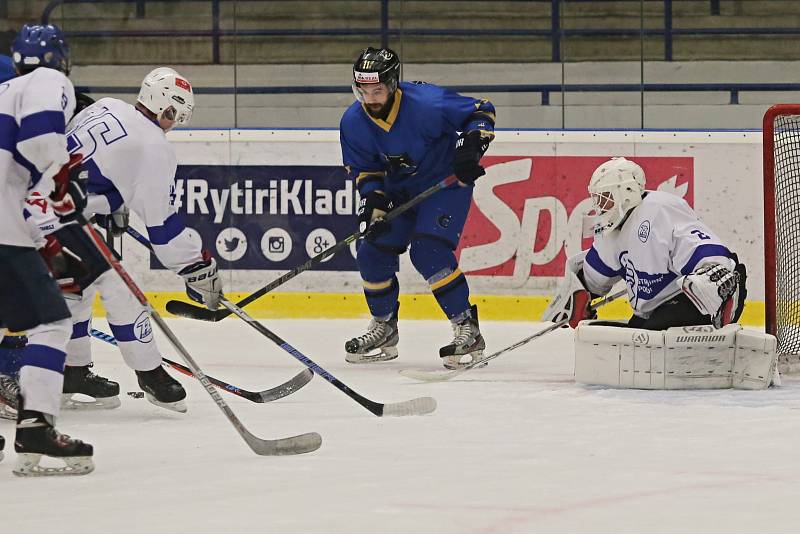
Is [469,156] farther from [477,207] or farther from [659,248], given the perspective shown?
[477,207]

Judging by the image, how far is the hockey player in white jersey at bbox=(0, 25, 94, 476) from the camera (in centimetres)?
293

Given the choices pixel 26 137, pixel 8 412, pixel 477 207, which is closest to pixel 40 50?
pixel 26 137

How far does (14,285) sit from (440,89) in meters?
2.45

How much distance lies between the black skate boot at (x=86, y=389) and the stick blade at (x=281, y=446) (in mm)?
945

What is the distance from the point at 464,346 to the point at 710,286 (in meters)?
1.10

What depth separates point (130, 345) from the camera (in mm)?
3904

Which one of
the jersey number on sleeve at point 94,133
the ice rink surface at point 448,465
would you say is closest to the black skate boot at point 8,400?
the ice rink surface at point 448,465

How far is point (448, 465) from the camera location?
122 inches

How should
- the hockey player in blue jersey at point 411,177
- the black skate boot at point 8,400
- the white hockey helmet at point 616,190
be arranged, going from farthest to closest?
the hockey player in blue jersey at point 411,177 → the white hockey helmet at point 616,190 → the black skate boot at point 8,400

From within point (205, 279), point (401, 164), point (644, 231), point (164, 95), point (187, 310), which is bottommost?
point (187, 310)

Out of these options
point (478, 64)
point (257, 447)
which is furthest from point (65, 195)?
point (478, 64)

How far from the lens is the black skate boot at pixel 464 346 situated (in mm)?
4855

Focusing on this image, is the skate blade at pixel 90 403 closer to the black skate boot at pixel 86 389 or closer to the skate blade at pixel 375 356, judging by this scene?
the black skate boot at pixel 86 389

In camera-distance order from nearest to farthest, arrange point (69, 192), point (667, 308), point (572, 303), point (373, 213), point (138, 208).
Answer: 1. point (69, 192)
2. point (138, 208)
3. point (667, 308)
4. point (572, 303)
5. point (373, 213)
